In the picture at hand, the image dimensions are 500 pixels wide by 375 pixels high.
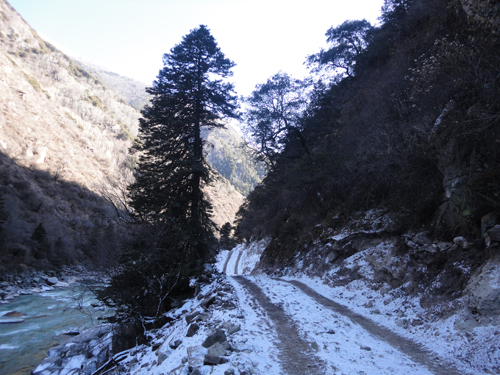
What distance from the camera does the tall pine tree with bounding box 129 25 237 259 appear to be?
1295 centimetres

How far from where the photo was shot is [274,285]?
36.1 feet

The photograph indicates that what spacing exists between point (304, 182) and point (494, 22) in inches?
406

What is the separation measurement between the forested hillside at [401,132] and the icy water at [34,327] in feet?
39.6

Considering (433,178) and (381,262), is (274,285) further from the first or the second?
(433,178)

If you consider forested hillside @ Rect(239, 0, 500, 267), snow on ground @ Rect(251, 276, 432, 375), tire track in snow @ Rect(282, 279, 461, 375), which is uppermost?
forested hillside @ Rect(239, 0, 500, 267)

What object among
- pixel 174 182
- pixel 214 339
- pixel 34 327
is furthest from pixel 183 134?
pixel 34 327

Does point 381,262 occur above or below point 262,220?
below

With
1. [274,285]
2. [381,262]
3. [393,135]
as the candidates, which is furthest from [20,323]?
[393,135]

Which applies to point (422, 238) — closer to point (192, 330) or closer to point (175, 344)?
point (192, 330)

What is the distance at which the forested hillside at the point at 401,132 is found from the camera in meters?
6.21

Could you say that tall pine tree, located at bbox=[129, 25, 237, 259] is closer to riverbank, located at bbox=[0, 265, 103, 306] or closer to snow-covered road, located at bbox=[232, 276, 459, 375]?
snow-covered road, located at bbox=[232, 276, 459, 375]

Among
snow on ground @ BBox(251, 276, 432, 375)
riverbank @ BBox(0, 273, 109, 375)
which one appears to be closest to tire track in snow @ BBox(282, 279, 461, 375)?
snow on ground @ BBox(251, 276, 432, 375)

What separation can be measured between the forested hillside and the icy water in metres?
12.1

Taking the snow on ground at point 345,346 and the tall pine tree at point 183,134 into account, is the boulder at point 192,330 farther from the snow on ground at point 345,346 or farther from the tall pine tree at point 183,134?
the tall pine tree at point 183,134
